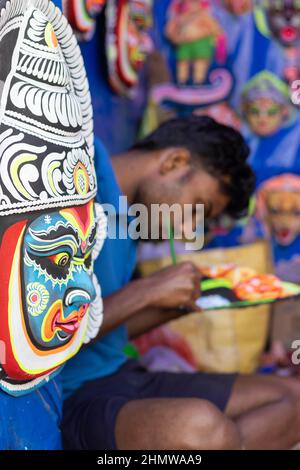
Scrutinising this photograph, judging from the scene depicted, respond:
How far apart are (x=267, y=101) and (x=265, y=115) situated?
63mm

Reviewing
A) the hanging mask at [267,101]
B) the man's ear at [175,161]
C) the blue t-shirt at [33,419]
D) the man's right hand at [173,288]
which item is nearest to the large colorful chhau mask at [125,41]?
the hanging mask at [267,101]

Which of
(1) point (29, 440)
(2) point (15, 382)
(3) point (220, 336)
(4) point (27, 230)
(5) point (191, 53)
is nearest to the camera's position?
(4) point (27, 230)

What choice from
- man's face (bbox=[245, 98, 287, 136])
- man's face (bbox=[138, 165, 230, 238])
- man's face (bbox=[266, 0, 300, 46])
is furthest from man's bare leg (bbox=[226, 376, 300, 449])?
man's face (bbox=[266, 0, 300, 46])

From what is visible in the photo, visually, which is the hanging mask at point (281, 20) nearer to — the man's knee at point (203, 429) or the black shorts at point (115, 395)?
the black shorts at point (115, 395)

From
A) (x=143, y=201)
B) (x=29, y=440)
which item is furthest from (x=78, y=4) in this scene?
(x=29, y=440)

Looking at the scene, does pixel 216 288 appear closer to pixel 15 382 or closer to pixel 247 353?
pixel 15 382

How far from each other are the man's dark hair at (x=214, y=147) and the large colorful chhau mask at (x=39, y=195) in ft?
2.38

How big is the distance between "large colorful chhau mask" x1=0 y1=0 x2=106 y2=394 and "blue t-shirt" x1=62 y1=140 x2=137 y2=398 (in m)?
0.46

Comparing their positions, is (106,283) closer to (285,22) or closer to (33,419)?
(33,419)

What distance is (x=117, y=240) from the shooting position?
2.12 meters

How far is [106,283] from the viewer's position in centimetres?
207

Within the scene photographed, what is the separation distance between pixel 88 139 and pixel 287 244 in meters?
1.92

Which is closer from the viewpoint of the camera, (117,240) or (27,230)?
(27,230)

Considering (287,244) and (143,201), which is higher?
(143,201)
